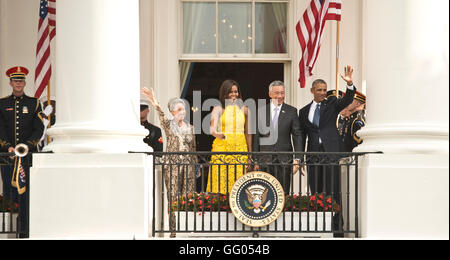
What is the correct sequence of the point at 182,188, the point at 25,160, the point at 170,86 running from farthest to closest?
the point at 170,86 → the point at 182,188 → the point at 25,160

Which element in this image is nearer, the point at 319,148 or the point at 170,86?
the point at 319,148

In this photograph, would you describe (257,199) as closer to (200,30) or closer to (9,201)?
(9,201)

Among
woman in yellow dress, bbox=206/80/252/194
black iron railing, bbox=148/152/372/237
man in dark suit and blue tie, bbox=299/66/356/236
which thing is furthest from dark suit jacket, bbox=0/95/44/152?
man in dark suit and blue tie, bbox=299/66/356/236

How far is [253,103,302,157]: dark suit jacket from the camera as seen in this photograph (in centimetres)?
1284

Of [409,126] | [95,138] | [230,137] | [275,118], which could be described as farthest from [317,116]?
[95,138]

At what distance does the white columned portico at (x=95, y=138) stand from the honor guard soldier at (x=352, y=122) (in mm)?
3226

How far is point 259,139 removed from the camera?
42.4 ft

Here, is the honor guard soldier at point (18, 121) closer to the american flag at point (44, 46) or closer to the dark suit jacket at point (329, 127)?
the american flag at point (44, 46)

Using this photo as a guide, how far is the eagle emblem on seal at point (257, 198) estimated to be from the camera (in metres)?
11.3

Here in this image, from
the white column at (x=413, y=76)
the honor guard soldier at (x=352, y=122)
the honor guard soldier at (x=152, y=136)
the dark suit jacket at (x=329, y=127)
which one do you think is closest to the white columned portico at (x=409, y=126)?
the white column at (x=413, y=76)

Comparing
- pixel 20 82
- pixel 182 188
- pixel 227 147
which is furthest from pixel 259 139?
pixel 20 82

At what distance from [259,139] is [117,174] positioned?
2.76 metres
